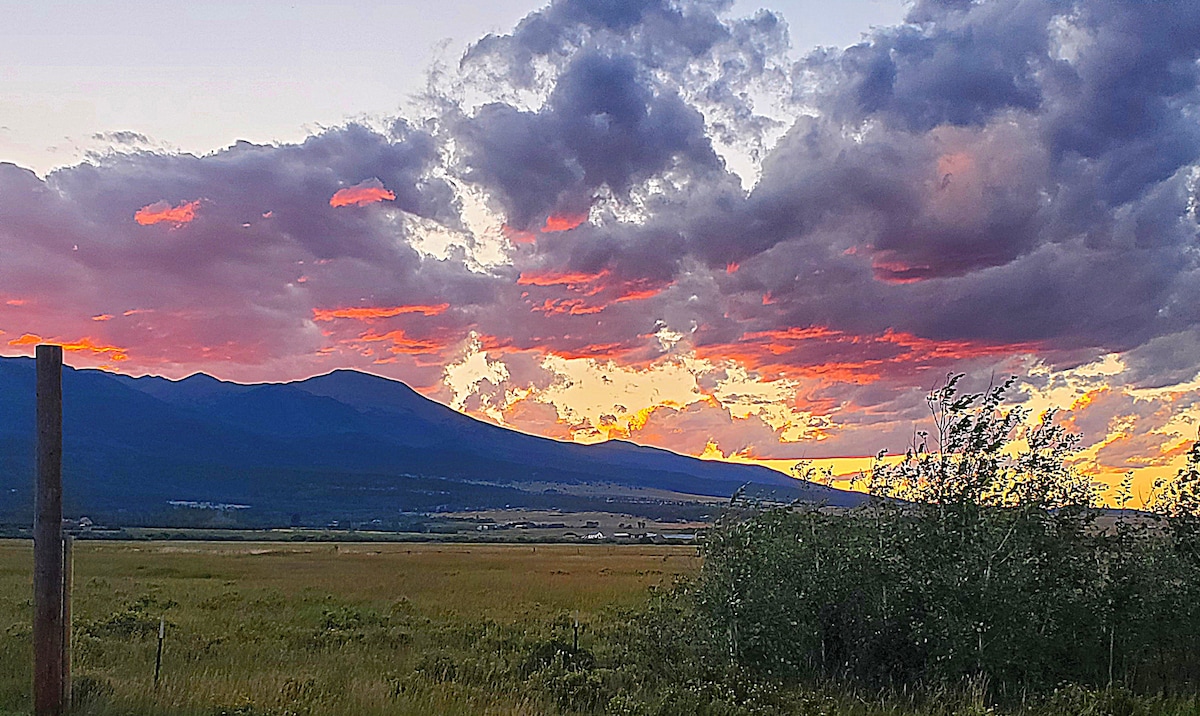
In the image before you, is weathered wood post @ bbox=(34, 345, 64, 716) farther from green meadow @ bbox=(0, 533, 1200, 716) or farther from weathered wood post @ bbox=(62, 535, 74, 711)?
green meadow @ bbox=(0, 533, 1200, 716)

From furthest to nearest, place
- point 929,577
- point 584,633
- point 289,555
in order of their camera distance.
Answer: point 289,555 < point 584,633 < point 929,577

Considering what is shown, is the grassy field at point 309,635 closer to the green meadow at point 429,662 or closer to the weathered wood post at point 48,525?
the green meadow at point 429,662

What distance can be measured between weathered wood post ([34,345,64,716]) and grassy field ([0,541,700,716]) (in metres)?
0.89

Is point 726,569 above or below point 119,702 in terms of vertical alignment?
above

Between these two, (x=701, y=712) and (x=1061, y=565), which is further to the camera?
(x=1061, y=565)

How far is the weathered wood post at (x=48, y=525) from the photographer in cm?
1146

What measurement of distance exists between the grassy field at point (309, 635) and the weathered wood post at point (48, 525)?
89cm

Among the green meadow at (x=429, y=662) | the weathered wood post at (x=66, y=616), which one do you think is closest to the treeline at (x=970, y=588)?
the green meadow at (x=429, y=662)

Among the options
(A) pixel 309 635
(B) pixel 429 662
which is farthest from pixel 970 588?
(A) pixel 309 635

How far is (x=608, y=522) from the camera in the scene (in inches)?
7431

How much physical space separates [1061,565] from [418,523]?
171m

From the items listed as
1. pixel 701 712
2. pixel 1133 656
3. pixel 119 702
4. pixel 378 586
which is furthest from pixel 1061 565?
pixel 378 586

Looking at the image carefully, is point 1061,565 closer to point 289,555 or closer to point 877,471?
point 877,471

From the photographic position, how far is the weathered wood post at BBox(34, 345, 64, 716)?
11461mm
